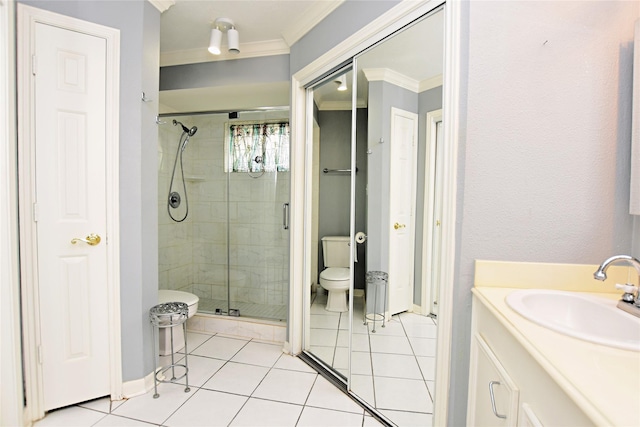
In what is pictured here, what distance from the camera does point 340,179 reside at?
2.12 m

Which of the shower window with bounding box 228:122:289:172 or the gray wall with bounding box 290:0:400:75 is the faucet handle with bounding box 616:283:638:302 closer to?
the gray wall with bounding box 290:0:400:75

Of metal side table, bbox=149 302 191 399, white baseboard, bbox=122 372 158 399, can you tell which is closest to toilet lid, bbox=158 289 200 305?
metal side table, bbox=149 302 191 399

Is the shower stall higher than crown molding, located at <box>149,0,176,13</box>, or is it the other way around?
crown molding, located at <box>149,0,176,13</box>

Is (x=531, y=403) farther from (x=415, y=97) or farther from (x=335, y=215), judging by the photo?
(x=335, y=215)

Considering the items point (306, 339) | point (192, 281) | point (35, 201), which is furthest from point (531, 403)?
point (192, 281)

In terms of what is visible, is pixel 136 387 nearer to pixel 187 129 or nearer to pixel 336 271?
pixel 336 271

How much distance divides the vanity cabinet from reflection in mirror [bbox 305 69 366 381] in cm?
85

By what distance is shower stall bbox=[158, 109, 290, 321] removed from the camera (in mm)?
2996

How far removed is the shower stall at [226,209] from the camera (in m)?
3.00

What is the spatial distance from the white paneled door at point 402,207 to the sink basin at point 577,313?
0.57m

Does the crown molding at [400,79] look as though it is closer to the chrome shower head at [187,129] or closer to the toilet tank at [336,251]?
the toilet tank at [336,251]

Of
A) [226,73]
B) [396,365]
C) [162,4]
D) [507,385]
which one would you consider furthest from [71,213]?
[507,385]

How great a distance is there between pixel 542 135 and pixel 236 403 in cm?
211

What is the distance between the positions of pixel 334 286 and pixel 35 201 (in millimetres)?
1867
